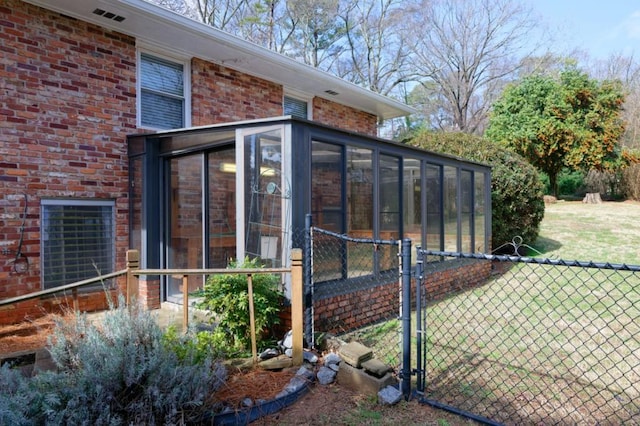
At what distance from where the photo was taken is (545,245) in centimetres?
1095

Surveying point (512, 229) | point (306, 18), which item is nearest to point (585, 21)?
point (306, 18)

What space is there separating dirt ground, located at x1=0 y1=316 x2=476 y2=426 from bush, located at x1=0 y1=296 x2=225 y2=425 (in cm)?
42

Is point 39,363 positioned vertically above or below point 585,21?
below

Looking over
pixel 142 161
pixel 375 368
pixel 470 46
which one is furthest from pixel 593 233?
pixel 470 46

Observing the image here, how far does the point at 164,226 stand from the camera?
5.79 metres

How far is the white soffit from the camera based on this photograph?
526cm

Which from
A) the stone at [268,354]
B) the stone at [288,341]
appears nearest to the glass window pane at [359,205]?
the stone at [288,341]

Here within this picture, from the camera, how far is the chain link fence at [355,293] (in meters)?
4.40

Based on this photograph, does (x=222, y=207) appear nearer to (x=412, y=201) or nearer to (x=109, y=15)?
(x=412, y=201)

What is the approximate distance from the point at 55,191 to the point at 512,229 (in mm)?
8929

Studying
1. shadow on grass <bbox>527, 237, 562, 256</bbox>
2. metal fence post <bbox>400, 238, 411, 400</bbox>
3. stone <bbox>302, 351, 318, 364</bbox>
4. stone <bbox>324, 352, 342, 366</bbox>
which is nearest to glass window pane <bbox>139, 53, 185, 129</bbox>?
stone <bbox>302, 351, 318, 364</bbox>

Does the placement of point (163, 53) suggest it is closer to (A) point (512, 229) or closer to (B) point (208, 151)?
(B) point (208, 151)

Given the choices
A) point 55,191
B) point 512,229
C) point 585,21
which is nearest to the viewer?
point 55,191

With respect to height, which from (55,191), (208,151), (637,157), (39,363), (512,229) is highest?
(637,157)
